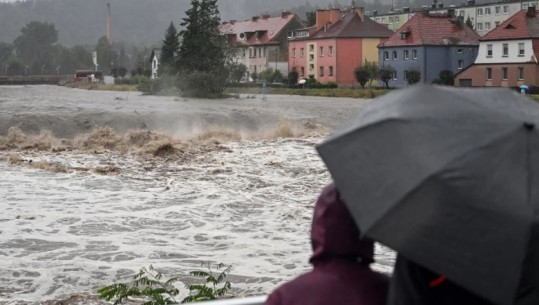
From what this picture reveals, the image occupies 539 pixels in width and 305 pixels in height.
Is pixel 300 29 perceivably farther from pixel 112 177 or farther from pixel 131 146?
pixel 112 177

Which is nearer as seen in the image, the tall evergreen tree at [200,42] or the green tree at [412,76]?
the tall evergreen tree at [200,42]

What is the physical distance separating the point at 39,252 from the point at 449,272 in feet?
34.9

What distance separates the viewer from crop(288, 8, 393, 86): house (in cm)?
6894

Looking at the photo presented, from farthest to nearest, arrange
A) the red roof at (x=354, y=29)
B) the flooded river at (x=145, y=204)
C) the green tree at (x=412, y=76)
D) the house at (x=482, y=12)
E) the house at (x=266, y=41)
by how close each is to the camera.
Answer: the house at (x=482, y=12), the house at (x=266, y=41), the red roof at (x=354, y=29), the green tree at (x=412, y=76), the flooded river at (x=145, y=204)

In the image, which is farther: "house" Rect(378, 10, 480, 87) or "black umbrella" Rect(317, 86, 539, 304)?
"house" Rect(378, 10, 480, 87)

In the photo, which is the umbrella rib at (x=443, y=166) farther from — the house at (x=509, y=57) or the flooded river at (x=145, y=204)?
the house at (x=509, y=57)

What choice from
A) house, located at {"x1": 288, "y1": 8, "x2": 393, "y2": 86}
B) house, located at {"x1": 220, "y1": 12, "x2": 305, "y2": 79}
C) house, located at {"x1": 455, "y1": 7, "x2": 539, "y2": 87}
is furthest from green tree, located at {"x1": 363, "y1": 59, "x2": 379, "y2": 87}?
house, located at {"x1": 220, "y1": 12, "x2": 305, "y2": 79}

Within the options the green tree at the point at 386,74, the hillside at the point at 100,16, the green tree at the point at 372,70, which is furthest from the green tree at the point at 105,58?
Answer: the green tree at the point at 386,74

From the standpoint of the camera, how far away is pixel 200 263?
11.3 m

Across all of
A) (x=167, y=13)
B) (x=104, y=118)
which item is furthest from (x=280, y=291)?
(x=167, y=13)

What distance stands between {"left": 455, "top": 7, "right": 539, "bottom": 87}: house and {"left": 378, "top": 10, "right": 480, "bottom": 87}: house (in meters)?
4.71

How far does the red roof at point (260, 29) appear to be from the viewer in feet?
276

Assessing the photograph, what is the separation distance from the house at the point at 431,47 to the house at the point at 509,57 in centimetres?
471

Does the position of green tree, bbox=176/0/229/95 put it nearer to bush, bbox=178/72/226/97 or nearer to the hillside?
bush, bbox=178/72/226/97
